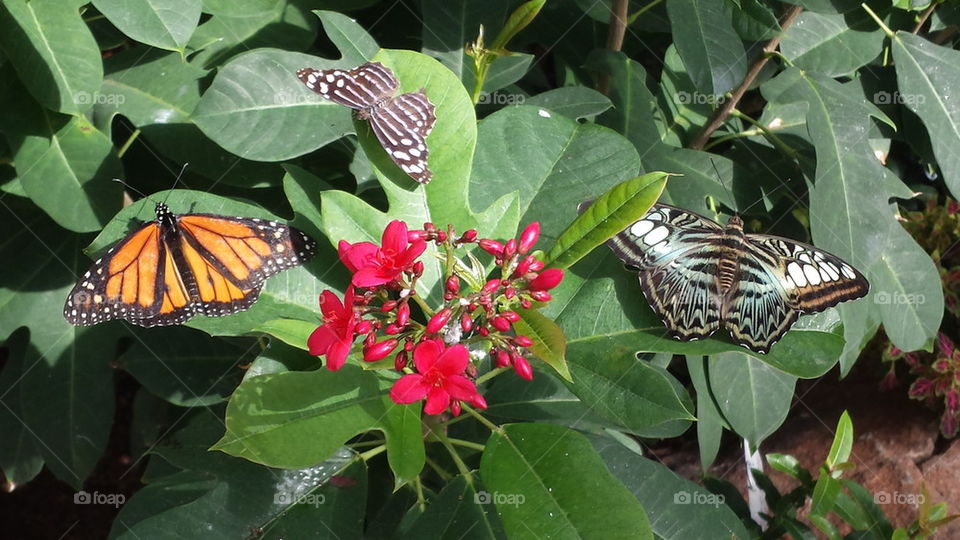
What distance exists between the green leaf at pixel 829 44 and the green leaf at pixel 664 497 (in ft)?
3.26

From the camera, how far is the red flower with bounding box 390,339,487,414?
1.20m

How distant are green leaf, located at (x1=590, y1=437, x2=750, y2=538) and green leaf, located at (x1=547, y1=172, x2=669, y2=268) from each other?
20.6 inches

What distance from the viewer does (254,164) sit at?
1.88 meters

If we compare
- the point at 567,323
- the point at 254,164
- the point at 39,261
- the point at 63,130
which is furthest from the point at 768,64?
the point at 39,261

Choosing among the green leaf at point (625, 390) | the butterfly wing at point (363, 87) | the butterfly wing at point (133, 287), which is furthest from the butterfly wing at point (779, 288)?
the butterfly wing at point (133, 287)

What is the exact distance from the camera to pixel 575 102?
1.87 metres

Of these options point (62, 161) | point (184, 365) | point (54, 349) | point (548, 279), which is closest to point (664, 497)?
point (548, 279)

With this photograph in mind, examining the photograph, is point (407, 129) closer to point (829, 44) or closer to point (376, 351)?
point (376, 351)

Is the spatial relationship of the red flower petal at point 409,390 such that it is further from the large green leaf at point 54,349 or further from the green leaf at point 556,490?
the large green leaf at point 54,349

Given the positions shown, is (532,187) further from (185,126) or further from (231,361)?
(231,361)

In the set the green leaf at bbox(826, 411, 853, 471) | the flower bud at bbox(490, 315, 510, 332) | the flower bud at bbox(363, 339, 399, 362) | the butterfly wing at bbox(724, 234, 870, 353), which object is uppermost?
the flower bud at bbox(490, 315, 510, 332)

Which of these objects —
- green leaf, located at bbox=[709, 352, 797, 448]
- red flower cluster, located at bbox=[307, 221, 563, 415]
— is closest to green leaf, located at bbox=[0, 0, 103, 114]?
red flower cluster, located at bbox=[307, 221, 563, 415]

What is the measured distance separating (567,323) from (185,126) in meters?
0.99

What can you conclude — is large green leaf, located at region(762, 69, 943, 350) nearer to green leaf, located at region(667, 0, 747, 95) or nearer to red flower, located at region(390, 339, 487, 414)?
green leaf, located at region(667, 0, 747, 95)
